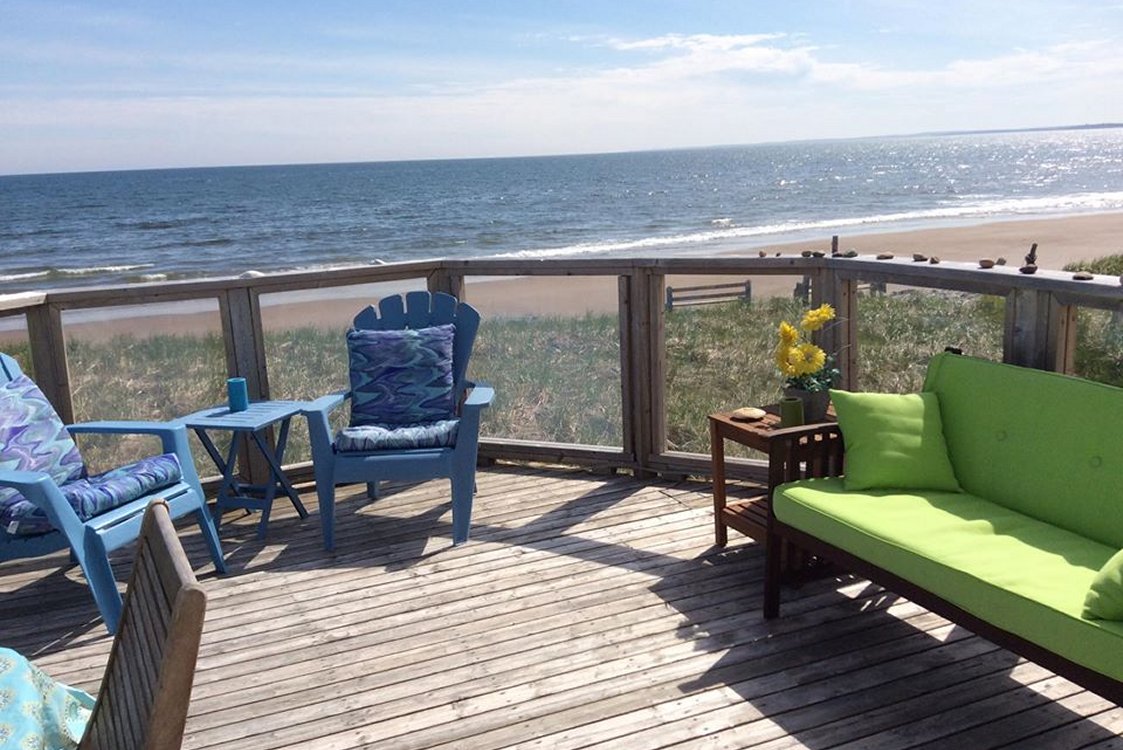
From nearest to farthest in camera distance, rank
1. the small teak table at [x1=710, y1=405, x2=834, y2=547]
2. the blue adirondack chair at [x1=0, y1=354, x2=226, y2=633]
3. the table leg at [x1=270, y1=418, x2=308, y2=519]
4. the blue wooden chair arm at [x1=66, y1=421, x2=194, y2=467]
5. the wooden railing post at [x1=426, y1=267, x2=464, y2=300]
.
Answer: the blue adirondack chair at [x1=0, y1=354, x2=226, y2=633]
the small teak table at [x1=710, y1=405, x2=834, y2=547]
the blue wooden chair arm at [x1=66, y1=421, x2=194, y2=467]
the table leg at [x1=270, y1=418, x2=308, y2=519]
the wooden railing post at [x1=426, y1=267, x2=464, y2=300]

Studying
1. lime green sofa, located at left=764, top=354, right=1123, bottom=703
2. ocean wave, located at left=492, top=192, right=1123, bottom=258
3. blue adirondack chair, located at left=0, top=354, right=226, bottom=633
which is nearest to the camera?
lime green sofa, located at left=764, top=354, right=1123, bottom=703

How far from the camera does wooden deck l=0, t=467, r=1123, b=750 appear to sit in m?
2.34

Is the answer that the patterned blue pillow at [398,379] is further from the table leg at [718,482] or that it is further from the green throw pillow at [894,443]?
the green throw pillow at [894,443]

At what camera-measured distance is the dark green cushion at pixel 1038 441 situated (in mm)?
2465

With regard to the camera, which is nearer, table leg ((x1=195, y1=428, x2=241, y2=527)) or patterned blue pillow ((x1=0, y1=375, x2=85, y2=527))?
patterned blue pillow ((x1=0, y1=375, x2=85, y2=527))

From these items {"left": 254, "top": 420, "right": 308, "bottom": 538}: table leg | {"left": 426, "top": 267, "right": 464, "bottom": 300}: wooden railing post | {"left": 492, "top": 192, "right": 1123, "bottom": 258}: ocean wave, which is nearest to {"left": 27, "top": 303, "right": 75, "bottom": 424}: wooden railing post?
{"left": 254, "top": 420, "right": 308, "bottom": 538}: table leg

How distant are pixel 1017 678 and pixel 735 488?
1.75 m

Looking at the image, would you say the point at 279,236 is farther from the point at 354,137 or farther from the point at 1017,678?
the point at 1017,678

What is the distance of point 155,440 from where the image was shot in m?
4.06

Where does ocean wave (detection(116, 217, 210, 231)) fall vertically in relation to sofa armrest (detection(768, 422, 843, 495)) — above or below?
above


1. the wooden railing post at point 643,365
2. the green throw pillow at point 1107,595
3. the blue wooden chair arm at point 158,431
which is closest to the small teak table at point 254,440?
the blue wooden chair arm at point 158,431

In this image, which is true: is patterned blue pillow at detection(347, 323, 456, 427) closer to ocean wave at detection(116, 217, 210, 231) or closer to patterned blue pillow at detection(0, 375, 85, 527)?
patterned blue pillow at detection(0, 375, 85, 527)

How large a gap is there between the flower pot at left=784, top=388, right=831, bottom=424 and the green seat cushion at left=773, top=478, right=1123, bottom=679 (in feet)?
1.41

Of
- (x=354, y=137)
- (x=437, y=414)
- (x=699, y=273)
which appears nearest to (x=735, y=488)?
(x=699, y=273)
